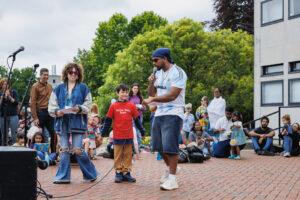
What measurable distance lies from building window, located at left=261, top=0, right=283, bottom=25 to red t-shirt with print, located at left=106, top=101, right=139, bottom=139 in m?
13.2

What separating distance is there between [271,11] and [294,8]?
1305mm

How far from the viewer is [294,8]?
18016 millimetres

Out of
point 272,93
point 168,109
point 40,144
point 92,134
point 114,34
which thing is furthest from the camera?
point 114,34

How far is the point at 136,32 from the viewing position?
41344mm

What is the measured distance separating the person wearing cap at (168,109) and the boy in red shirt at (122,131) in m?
0.95

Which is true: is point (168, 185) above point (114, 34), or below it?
below

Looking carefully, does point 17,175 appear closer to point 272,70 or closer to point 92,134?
point 92,134

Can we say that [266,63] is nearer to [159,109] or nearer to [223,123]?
[223,123]

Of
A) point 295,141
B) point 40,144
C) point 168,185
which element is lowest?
point 168,185

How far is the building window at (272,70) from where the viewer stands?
1864cm

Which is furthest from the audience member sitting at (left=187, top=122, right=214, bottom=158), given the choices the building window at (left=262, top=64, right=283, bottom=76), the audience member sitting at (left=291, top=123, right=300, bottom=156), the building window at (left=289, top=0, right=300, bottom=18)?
the building window at (left=289, top=0, right=300, bottom=18)

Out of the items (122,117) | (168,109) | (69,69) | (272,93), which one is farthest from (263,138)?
(69,69)

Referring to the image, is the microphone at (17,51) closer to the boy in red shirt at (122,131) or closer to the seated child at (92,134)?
the boy in red shirt at (122,131)

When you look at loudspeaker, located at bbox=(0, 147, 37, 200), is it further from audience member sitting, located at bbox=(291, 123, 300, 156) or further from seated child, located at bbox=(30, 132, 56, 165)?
audience member sitting, located at bbox=(291, 123, 300, 156)
